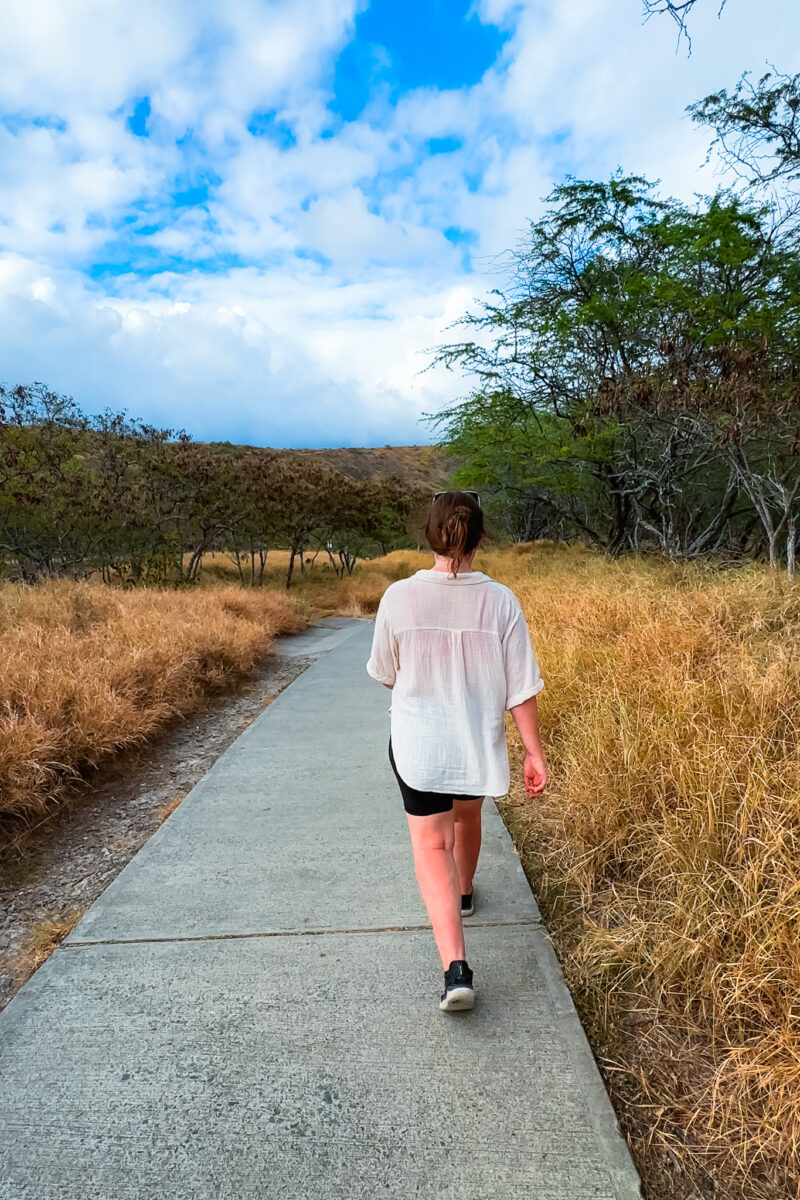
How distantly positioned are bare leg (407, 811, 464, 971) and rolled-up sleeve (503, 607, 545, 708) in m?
0.51

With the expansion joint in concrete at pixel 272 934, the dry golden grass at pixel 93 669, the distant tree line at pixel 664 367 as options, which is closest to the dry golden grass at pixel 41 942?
the expansion joint in concrete at pixel 272 934

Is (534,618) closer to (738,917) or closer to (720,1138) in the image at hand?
(738,917)

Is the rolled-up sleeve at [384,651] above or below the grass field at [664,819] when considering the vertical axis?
above

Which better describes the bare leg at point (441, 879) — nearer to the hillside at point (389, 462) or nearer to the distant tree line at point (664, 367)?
the distant tree line at point (664, 367)

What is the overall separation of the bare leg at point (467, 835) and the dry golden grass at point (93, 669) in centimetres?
271

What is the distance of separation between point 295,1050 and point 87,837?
233 centimetres

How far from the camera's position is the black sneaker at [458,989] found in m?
2.08

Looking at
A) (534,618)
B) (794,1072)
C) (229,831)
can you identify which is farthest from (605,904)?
(534,618)

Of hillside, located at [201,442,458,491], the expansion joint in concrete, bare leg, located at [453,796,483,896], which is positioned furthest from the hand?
hillside, located at [201,442,458,491]

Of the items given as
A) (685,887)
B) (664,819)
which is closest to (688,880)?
(685,887)

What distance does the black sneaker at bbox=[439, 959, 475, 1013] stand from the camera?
81.7 inches

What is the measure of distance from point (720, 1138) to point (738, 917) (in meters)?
0.70

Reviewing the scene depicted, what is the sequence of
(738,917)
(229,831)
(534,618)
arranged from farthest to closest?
(534,618)
(229,831)
(738,917)

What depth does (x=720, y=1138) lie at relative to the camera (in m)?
1.75
